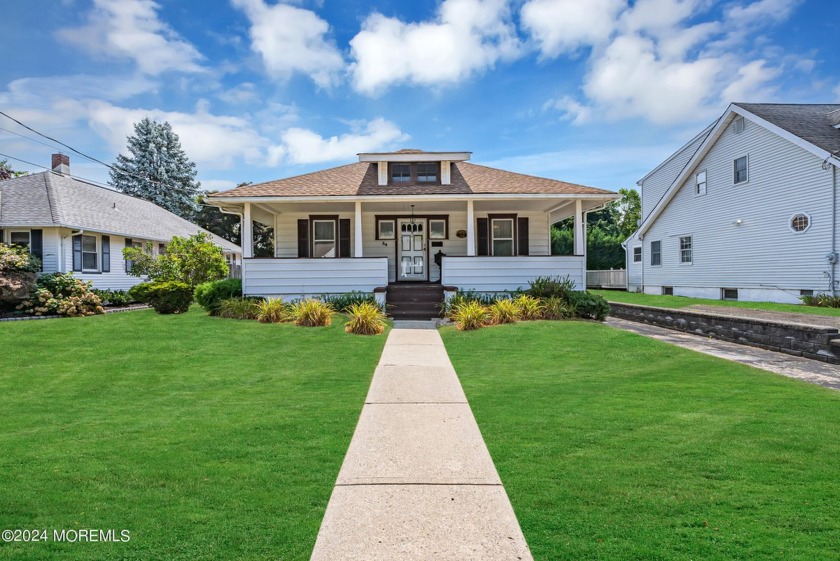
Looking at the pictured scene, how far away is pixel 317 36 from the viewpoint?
13.9 metres

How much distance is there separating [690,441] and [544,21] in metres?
12.2

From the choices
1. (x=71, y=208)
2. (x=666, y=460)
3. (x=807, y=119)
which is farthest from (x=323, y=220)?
(x=807, y=119)

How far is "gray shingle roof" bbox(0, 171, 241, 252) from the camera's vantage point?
17.7m

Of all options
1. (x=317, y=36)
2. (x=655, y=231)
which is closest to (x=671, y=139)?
(x=655, y=231)

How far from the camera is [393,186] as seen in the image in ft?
52.1

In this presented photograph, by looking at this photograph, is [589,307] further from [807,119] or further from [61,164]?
[61,164]

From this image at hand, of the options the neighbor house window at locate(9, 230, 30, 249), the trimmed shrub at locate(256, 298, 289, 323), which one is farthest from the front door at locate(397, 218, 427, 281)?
the neighbor house window at locate(9, 230, 30, 249)

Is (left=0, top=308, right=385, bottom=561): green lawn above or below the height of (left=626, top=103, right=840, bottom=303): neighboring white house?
below

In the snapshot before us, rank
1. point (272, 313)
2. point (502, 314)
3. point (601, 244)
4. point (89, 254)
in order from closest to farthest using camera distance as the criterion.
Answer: point (502, 314)
point (272, 313)
point (89, 254)
point (601, 244)

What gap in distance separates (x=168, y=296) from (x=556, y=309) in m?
11.1

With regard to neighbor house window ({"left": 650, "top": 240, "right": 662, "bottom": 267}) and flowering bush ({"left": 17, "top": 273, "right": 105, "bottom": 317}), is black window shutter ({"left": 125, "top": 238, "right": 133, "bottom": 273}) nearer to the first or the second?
flowering bush ({"left": 17, "top": 273, "right": 105, "bottom": 317})

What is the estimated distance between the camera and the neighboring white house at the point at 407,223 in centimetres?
1443

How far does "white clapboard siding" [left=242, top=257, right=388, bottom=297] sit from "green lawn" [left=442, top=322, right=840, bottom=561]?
7701mm

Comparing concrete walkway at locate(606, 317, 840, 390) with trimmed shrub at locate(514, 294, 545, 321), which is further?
trimmed shrub at locate(514, 294, 545, 321)
